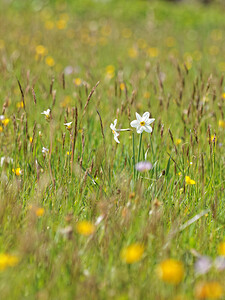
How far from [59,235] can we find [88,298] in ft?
1.05

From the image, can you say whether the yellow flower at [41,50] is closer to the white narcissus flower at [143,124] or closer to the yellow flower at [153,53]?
the yellow flower at [153,53]

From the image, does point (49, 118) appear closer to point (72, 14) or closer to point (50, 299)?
point (50, 299)

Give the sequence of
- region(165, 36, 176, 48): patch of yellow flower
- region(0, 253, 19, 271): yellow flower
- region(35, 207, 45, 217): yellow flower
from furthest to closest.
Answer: region(165, 36, 176, 48): patch of yellow flower < region(35, 207, 45, 217): yellow flower < region(0, 253, 19, 271): yellow flower

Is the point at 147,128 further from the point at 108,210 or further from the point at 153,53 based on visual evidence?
the point at 153,53

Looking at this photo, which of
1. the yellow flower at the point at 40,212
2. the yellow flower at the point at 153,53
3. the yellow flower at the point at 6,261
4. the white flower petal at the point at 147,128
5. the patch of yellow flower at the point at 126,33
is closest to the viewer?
the yellow flower at the point at 6,261

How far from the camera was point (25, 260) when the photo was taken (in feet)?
4.15

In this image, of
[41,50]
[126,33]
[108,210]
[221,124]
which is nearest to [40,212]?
[108,210]

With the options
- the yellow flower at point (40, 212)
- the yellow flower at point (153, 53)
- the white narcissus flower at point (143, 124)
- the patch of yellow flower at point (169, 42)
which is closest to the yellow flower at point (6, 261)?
the yellow flower at point (40, 212)

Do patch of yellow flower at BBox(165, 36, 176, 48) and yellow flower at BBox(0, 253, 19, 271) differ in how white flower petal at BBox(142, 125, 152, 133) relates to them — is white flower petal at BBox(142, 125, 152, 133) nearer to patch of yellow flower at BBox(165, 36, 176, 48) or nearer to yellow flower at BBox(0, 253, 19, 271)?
yellow flower at BBox(0, 253, 19, 271)

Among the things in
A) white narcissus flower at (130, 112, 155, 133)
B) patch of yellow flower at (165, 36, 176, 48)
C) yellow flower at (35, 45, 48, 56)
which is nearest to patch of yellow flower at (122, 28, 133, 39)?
patch of yellow flower at (165, 36, 176, 48)

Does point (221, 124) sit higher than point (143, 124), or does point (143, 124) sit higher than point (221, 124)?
point (143, 124)

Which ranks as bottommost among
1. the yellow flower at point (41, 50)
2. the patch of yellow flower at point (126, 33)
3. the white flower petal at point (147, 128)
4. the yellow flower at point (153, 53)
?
the patch of yellow flower at point (126, 33)

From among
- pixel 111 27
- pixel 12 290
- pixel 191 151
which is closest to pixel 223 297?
pixel 12 290

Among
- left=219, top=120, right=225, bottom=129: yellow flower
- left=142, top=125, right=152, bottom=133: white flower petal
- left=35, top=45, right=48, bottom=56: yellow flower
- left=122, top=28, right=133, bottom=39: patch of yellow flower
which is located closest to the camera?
left=142, top=125, right=152, bottom=133: white flower petal
